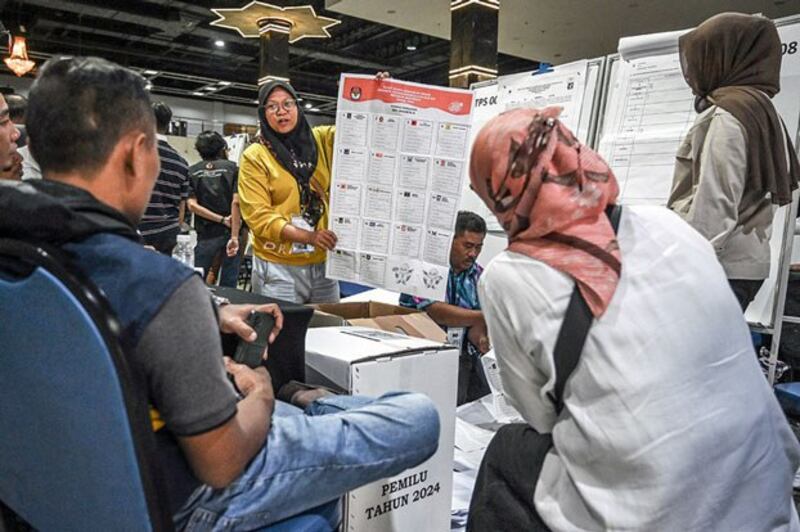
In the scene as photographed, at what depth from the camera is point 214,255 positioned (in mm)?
5098

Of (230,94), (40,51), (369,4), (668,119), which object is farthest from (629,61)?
(230,94)

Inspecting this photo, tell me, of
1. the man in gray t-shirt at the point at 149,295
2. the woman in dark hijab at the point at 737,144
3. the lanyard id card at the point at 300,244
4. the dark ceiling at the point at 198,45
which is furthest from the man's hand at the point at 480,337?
the dark ceiling at the point at 198,45

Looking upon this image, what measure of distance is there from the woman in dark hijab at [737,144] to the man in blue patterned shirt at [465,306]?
803 millimetres

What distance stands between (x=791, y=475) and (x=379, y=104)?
1.71m

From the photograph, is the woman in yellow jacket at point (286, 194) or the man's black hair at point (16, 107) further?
the man's black hair at point (16, 107)

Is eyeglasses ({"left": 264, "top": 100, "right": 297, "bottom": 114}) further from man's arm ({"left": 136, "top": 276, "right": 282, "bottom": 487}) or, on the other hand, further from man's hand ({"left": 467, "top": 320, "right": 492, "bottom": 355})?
man's arm ({"left": 136, "top": 276, "right": 282, "bottom": 487})

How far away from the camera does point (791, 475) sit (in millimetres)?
1154

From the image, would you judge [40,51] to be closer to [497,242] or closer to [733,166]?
[497,242]

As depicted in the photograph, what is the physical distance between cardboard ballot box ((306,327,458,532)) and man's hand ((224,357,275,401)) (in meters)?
0.40

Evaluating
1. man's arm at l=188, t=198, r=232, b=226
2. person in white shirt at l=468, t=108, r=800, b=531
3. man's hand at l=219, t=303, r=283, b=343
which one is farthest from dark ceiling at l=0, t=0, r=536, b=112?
person in white shirt at l=468, t=108, r=800, b=531

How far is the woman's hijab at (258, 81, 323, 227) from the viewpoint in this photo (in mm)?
2492

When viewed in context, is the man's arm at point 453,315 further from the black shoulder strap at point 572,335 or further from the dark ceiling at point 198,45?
the dark ceiling at point 198,45

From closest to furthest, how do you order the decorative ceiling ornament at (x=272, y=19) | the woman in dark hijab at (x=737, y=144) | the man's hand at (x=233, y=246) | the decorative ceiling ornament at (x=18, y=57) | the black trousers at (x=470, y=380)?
the woman in dark hijab at (x=737, y=144), the black trousers at (x=470, y=380), the man's hand at (x=233, y=246), the decorative ceiling ornament at (x=272, y=19), the decorative ceiling ornament at (x=18, y=57)

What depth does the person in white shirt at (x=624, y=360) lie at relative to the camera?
39.8 inches
